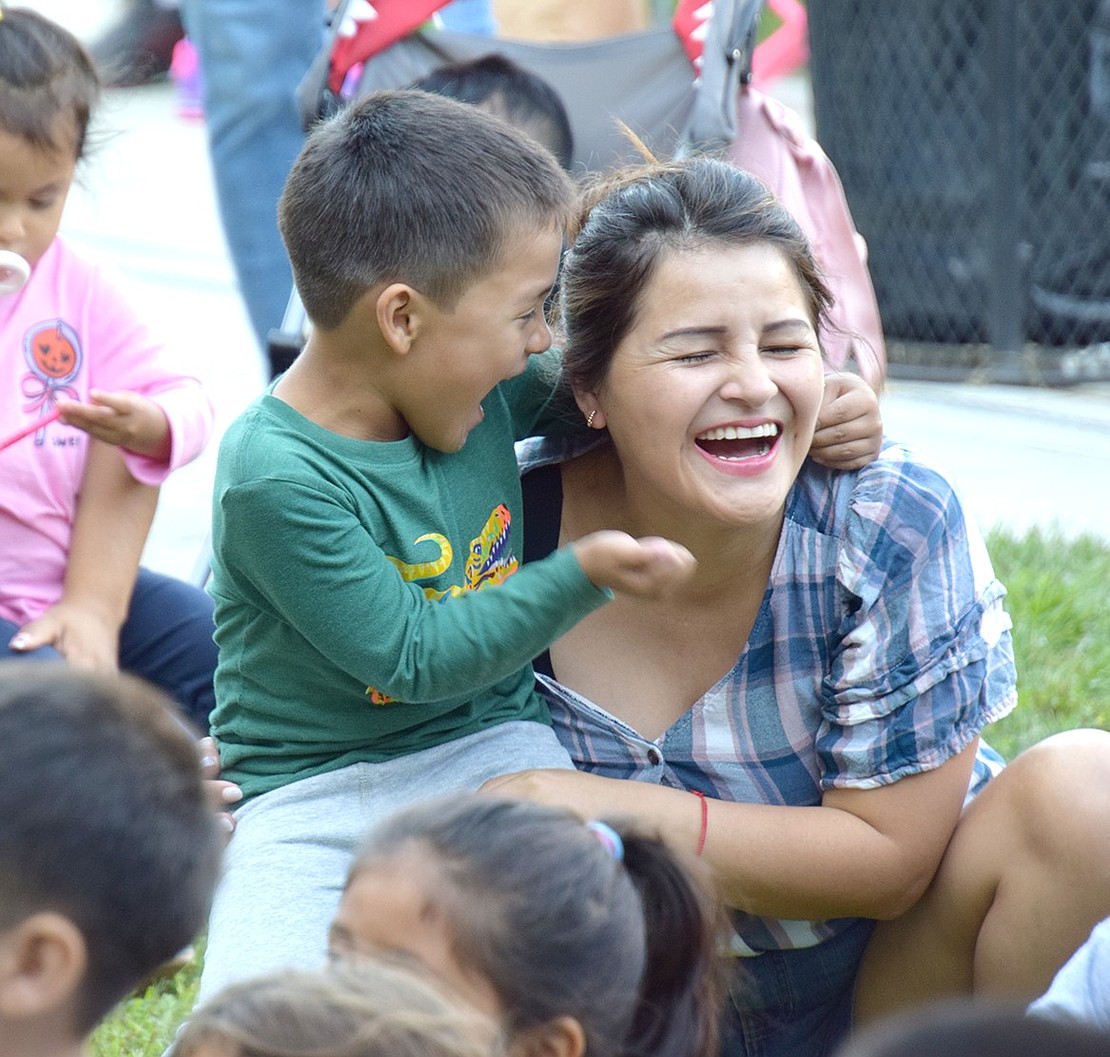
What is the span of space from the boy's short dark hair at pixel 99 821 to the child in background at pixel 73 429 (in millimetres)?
1146

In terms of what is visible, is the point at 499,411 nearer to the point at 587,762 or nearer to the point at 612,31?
the point at 587,762

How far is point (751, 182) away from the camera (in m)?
2.14

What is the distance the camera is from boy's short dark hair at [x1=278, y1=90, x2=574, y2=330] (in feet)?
6.61

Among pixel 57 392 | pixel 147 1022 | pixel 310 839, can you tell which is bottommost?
pixel 147 1022

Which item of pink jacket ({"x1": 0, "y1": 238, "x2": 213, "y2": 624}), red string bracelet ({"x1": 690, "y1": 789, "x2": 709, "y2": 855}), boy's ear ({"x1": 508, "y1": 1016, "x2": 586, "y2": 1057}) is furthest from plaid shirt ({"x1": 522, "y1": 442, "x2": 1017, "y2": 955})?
pink jacket ({"x1": 0, "y1": 238, "x2": 213, "y2": 624})

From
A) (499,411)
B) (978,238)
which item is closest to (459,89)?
(499,411)

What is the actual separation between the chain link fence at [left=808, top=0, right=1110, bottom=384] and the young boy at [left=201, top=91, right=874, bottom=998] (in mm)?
3368

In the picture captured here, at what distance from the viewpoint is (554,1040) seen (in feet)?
5.09

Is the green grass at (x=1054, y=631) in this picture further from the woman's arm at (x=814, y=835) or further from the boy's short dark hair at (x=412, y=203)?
the boy's short dark hair at (x=412, y=203)

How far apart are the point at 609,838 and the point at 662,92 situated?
7.16 ft

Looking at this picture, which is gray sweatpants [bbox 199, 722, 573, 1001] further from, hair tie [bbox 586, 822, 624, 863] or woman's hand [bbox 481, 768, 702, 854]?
hair tie [bbox 586, 822, 624, 863]

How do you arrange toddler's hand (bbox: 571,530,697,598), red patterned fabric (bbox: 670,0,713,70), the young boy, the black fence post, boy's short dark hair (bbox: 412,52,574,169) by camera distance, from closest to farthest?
toddler's hand (bbox: 571,530,697,598), the young boy, boy's short dark hair (bbox: 412,52,574,169), red patterned fabric (bbox: 670,0,713,70), the black fence post

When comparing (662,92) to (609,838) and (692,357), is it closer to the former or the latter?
(692,357)

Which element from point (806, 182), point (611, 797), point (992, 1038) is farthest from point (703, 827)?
point (806, 182)
